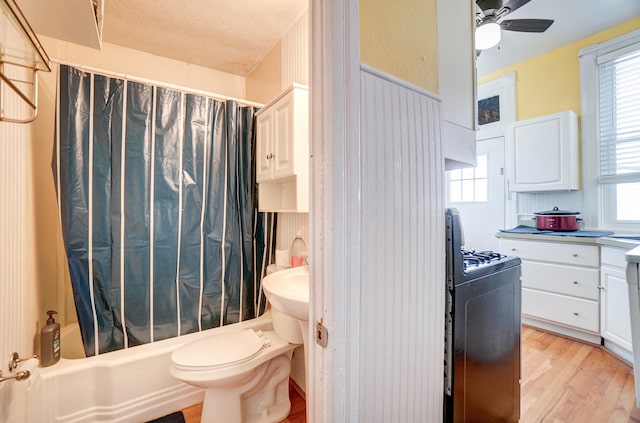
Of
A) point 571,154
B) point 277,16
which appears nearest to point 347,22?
point 277,16

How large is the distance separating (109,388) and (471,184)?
377 cm

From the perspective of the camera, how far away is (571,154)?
8.14 feet

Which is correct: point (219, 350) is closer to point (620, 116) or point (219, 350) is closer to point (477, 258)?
point (477, 258)

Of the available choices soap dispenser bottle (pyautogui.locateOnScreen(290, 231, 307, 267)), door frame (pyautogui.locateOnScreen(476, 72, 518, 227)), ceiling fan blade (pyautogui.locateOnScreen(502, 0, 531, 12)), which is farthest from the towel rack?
door frame (pyautogui.locateOnScreen(476, 72, 518, 227))

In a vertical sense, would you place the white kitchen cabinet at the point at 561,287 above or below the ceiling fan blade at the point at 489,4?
below

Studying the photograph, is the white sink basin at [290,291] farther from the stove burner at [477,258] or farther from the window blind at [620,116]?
the window blind at [620,116]

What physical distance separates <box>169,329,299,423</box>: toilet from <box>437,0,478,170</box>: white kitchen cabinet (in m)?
1.30

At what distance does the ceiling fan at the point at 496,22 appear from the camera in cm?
176

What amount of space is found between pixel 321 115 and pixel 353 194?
20cm

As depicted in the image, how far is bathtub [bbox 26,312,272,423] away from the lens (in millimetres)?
1312

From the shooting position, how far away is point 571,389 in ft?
5.46

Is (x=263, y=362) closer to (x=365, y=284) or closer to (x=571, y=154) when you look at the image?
(x=365, y=284)

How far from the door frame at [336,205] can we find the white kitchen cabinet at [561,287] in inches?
98.1

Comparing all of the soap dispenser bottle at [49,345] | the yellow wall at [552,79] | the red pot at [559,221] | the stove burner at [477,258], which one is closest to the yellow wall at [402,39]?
the stove burner at [477,258]
